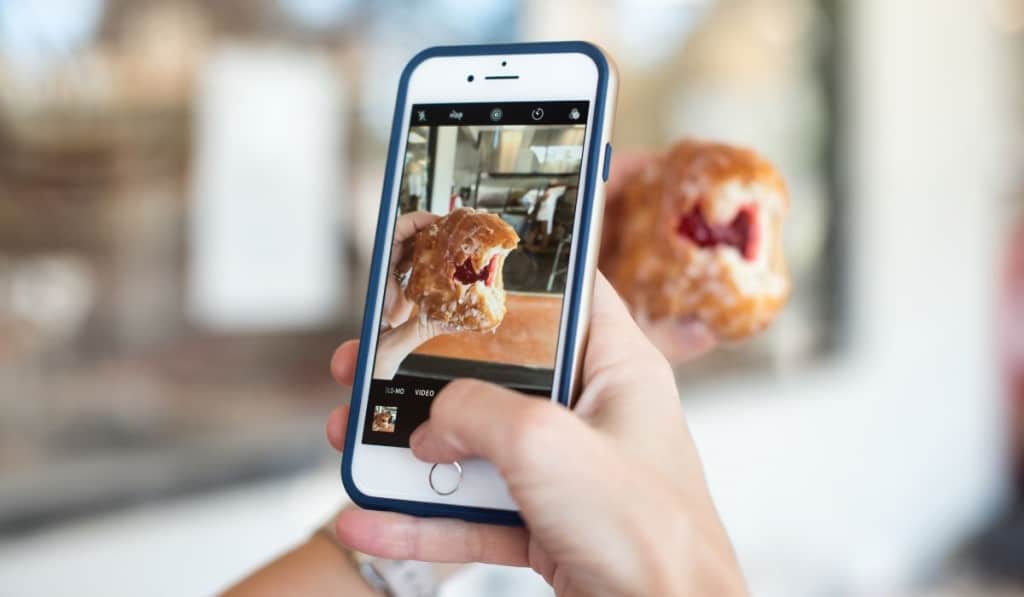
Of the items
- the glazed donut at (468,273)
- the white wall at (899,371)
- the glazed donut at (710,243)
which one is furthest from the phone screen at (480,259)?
the white wall at (899,371)

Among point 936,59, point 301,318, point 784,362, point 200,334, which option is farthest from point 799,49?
point 200,334

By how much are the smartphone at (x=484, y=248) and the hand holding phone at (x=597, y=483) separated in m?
0.02

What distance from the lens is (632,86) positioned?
2170 millimetres

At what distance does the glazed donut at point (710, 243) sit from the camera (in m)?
0.65

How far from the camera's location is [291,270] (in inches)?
Result: 63.9

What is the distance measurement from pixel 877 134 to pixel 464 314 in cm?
246

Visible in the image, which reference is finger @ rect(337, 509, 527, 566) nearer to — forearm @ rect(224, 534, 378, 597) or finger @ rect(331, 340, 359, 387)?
finger @ rect(331, 340, 359, 387)

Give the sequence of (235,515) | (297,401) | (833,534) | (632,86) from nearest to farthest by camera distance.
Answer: (235,515)
(297,401)
(632,86)
(833,534)

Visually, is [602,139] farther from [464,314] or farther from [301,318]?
[301,318]

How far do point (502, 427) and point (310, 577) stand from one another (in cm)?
35

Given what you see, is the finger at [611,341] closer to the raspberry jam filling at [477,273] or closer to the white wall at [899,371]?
the raspberry jam filling at [477,273]

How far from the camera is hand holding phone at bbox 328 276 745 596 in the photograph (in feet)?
1.29

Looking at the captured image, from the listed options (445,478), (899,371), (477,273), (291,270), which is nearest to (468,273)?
(477,273)

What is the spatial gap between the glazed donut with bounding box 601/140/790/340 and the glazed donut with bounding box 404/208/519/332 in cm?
20
